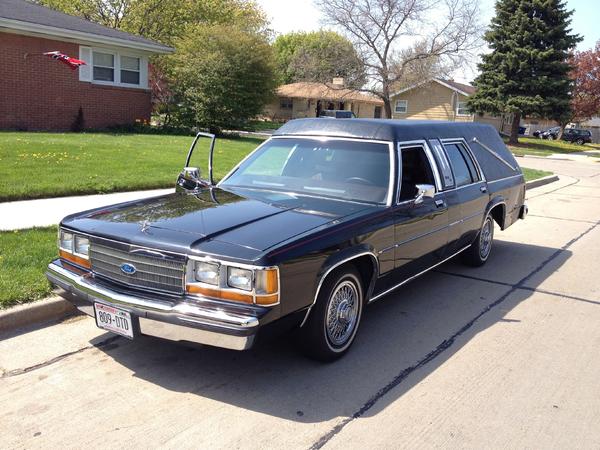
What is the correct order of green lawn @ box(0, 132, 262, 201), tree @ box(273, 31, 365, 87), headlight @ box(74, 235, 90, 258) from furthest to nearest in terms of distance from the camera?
tree @ box(273, 31, 365, 87)
green lawn @ box(0, 132, 262, 201)
headlight @ box(74, 235, 90, 258)

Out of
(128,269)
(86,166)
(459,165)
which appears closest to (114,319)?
(128,269)

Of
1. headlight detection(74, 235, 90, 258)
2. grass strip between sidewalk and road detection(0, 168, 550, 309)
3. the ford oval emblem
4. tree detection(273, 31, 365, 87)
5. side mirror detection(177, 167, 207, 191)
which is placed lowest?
grass strip between sidewalk and road detection(0, 168, 550, 309)

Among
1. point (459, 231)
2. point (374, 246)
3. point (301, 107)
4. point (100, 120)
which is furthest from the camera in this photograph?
point (301, 107)

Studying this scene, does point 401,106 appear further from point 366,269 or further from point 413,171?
point 366,269

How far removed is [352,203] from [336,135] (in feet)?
2.92

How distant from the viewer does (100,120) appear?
69.8 ft

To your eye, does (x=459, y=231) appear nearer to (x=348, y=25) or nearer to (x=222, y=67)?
(x=222, y=67)

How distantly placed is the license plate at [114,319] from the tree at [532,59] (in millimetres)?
36468

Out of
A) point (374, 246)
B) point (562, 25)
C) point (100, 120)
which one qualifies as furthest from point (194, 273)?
point (562, 25)

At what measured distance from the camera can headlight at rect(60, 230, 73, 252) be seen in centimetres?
427

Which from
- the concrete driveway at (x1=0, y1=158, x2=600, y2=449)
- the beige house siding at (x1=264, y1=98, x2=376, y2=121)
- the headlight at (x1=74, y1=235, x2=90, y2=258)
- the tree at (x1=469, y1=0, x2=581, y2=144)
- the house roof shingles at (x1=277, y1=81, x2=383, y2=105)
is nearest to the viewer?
the concrete driveway at (x1=0, y1=158, x2=600, y2=449)

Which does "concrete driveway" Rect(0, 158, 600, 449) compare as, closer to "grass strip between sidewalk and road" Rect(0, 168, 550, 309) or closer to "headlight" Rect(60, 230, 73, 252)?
"grass strip between sidewalk and road" Rect(0, 168, 550, 309)

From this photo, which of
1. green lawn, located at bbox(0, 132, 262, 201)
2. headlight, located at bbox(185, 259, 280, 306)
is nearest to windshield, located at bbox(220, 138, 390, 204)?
headlight, located at bbox(185, 259, 280, 306)

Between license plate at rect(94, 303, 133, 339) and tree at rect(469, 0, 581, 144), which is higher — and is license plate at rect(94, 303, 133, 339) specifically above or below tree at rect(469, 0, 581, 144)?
below
